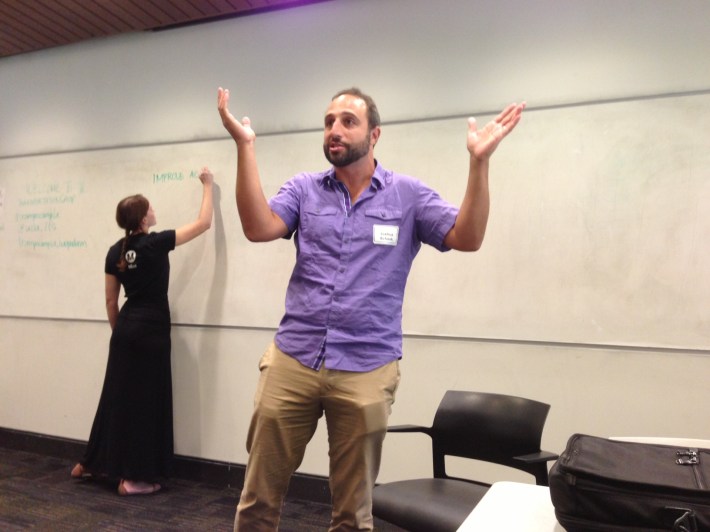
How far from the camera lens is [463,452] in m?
1.90

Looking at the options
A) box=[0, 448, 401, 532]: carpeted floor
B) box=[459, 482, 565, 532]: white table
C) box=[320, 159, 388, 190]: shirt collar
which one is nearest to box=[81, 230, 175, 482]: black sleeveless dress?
box=[0, 448, 401, 532]: carpeted floor

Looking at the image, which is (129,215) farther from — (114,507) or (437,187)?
(437,187)

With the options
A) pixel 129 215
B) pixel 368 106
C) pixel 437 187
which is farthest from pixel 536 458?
pixel 129 215

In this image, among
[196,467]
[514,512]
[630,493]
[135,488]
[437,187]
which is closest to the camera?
[630,493]

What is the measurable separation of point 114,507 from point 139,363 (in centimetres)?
68

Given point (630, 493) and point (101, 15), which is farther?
point (101, 15)

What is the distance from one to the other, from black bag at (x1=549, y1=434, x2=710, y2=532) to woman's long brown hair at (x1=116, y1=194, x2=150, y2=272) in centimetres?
250

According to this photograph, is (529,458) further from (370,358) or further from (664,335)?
(664,335)

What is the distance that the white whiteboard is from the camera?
2.19 m

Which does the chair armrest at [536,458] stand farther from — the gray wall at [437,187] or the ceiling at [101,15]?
the ceiling at [101,15]

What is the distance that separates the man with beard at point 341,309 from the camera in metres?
1.40

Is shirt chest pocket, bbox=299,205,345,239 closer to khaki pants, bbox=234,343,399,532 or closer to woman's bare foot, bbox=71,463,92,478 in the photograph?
khaki pants, bbox=234,343,399,532

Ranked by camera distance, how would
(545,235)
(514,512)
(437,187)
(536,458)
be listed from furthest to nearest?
(437,187)
(545,235)
(536,458)
(514,512)

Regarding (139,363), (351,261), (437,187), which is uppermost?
(437,187)
